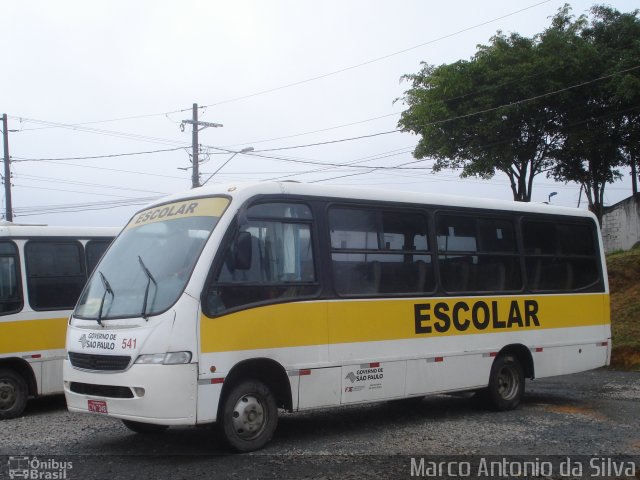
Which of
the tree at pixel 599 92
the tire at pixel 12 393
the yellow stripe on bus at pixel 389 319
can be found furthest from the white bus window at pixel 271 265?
the tree at pixel 599 92

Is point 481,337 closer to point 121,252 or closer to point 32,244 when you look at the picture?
point 121,252

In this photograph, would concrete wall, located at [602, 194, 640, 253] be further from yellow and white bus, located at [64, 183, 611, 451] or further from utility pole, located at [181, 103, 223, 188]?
yellow and white bus, located at [64, 183, 611, 451]

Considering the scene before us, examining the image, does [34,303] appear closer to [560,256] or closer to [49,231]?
[49,231]

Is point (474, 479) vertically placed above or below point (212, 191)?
below

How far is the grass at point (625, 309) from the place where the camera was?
56.4ft

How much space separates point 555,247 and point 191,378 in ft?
22.0

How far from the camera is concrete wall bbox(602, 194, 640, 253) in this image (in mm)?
33062

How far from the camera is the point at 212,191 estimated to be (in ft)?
28.0

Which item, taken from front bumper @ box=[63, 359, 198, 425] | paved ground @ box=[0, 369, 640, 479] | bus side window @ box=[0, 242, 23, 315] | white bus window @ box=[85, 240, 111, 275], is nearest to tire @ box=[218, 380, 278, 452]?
paved ground @ box=[0, 369, 640, 479]

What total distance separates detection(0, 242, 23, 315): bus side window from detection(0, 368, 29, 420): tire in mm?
886

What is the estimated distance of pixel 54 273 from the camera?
460 inches

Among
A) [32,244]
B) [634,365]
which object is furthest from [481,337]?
[634,365]

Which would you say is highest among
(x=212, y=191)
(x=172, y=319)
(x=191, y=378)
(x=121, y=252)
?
(x=212, y=191)

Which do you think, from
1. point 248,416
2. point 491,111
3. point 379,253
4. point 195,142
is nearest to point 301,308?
point 248,416
